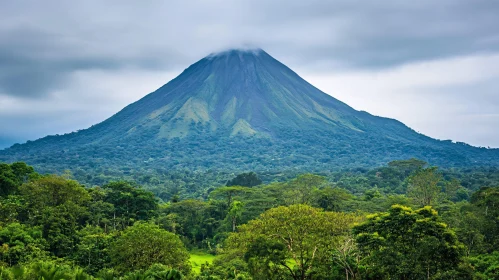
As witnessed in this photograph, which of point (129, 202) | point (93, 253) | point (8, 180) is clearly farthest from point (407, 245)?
point (8, 180)

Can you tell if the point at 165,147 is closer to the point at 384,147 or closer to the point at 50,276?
the point at 384,147

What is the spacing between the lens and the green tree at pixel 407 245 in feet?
48.0

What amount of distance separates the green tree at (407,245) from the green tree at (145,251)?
7.21m

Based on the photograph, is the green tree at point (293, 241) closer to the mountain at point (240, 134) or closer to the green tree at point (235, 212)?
the green tree at point (235, 212)

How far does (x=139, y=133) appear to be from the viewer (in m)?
123

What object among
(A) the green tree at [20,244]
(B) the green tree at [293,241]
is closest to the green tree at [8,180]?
(A) the green tree at [20,244]

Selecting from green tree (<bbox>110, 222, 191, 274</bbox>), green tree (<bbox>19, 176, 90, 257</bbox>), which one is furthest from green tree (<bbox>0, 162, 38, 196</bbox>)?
green tree (<bbox>110, 222, 191, 274</bbox>)

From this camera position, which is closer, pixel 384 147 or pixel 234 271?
pixel 234 271

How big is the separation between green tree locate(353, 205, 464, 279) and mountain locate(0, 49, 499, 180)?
253ft

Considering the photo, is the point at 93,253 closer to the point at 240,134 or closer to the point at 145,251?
the point at 145,251

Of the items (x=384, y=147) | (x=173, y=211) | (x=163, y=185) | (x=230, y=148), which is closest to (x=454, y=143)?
(x=384, y=147)

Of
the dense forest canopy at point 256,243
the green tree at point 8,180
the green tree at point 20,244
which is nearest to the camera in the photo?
the dense forest canopy at point 256,243

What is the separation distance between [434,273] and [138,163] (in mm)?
92709

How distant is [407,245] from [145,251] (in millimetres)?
9752
